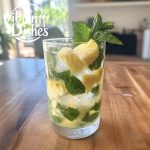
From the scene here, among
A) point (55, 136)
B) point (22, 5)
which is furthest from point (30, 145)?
point (22, 5)

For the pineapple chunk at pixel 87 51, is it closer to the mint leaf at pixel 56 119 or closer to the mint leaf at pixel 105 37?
the mint leaf at pixel 105 37

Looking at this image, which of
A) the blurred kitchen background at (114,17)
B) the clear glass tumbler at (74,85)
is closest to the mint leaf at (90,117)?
the clear glass tumbler at (74,85)

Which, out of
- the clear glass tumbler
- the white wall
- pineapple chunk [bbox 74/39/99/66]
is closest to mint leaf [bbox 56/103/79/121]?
the clear glass tumbler

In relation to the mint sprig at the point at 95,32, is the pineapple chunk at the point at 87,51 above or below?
below

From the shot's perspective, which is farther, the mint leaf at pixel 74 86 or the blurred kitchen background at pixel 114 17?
the blurred kitchen background at pixel 114 17

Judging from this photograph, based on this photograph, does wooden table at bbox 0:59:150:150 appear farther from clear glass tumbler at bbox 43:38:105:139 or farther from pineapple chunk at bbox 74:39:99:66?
pineapple chunk at bbox 74:39:99:66

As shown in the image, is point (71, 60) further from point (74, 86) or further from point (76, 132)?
point (76, 132)
